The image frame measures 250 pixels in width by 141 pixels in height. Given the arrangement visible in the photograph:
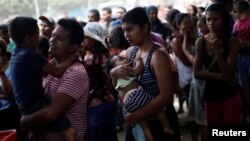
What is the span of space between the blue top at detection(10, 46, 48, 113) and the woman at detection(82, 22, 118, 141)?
0.59 metres

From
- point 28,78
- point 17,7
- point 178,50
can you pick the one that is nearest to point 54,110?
point 28,78

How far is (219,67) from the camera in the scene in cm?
321

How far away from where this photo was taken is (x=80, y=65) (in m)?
2.53

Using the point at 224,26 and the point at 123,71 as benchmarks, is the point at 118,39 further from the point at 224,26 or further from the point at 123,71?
the point at 224,26

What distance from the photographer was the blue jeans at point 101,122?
10.0ft

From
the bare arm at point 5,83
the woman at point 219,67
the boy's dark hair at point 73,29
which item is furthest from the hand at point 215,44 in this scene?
the bare arm at point 5,83

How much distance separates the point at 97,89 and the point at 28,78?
2.39 ft

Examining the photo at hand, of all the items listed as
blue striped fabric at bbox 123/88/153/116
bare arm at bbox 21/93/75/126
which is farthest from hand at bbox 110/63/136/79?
bare arm at bbox 21/93/75/126

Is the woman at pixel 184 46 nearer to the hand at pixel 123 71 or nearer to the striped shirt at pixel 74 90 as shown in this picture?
the hand at pixel 123 71

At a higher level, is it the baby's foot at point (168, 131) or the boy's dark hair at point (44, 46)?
the boy's dark hair at point (44, 46)

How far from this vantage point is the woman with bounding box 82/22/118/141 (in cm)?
307

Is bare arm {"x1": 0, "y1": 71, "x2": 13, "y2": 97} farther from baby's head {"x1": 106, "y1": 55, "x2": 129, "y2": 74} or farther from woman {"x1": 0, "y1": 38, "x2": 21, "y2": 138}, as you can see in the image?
baby's head {"x1": 106, "y1": 55, "x2": 129, "y2": 74}

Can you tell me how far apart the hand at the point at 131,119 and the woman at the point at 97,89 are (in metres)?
0.55

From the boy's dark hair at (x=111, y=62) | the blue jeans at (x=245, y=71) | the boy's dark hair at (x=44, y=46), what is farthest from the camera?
the blue jeans at (x=245, y=71)
